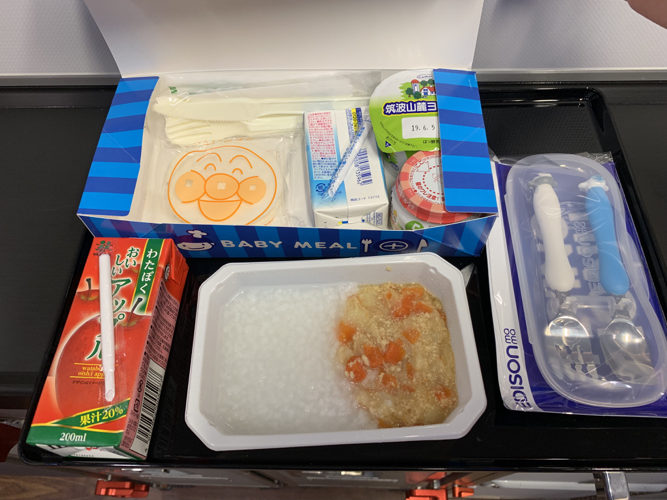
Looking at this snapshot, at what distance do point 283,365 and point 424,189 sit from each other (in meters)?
0.40

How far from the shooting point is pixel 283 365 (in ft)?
2.61

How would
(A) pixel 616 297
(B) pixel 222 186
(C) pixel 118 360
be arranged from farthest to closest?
(B) pixel 222 186 < (A) pixel 616 297 < (C) pixel 118 360

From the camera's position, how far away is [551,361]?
0.75 m

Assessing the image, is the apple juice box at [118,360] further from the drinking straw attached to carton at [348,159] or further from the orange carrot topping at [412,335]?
the orange carrot topping at [412,335]

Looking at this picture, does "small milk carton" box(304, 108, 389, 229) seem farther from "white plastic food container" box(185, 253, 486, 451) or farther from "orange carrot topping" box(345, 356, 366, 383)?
"orange carrot topping" box(345, 356, 366, 383)

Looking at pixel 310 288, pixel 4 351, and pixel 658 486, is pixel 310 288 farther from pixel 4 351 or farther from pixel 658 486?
pixel 658 486

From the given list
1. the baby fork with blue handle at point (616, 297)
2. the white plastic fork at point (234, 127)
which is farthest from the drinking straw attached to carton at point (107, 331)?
the baby fork with blue handle at point (616, 297)

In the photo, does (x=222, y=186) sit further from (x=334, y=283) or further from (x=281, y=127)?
(x=334, y=283)

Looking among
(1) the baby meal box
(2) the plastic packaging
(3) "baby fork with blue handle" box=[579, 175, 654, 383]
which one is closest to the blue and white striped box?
(1) the baby meal box

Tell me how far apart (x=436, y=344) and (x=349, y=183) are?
0.33m

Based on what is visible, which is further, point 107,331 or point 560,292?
point 560,292

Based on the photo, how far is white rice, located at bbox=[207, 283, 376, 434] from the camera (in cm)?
75

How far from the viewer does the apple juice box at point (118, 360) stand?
0.63 meters

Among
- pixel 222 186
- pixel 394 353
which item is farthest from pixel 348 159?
pixel 394 353
